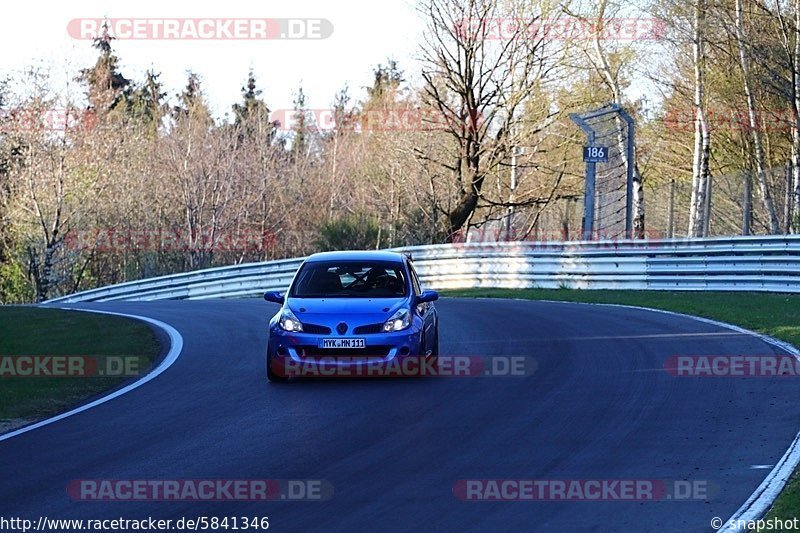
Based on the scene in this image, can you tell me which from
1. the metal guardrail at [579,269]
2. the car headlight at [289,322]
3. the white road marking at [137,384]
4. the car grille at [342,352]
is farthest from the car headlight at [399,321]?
the metal guardrail at [579,269]

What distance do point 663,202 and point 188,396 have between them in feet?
72.3

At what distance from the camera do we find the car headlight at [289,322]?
12273 millimetres

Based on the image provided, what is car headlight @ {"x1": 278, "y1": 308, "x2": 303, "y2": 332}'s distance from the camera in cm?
1227

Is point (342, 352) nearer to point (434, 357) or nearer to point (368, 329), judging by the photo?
point (368, 329)

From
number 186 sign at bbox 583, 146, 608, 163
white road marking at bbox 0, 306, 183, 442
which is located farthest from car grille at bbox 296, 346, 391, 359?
number 186 sign at bbox 583, 146, 608, 163

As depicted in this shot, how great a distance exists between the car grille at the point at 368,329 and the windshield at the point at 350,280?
29.8 inches

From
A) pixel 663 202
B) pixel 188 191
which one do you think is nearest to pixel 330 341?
pixel 663 202

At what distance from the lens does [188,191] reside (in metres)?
60.8

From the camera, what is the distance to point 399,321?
40.4 ft

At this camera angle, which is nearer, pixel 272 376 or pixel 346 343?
pixel 346 343

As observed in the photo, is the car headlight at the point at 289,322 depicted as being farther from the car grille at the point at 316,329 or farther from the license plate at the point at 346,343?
the license plate at the point at 346,343

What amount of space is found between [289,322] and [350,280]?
1.22 meters

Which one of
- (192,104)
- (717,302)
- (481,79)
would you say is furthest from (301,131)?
(717,302)

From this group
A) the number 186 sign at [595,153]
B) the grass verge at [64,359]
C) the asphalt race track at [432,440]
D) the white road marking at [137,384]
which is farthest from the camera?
the number 186 sign at [595,153]
